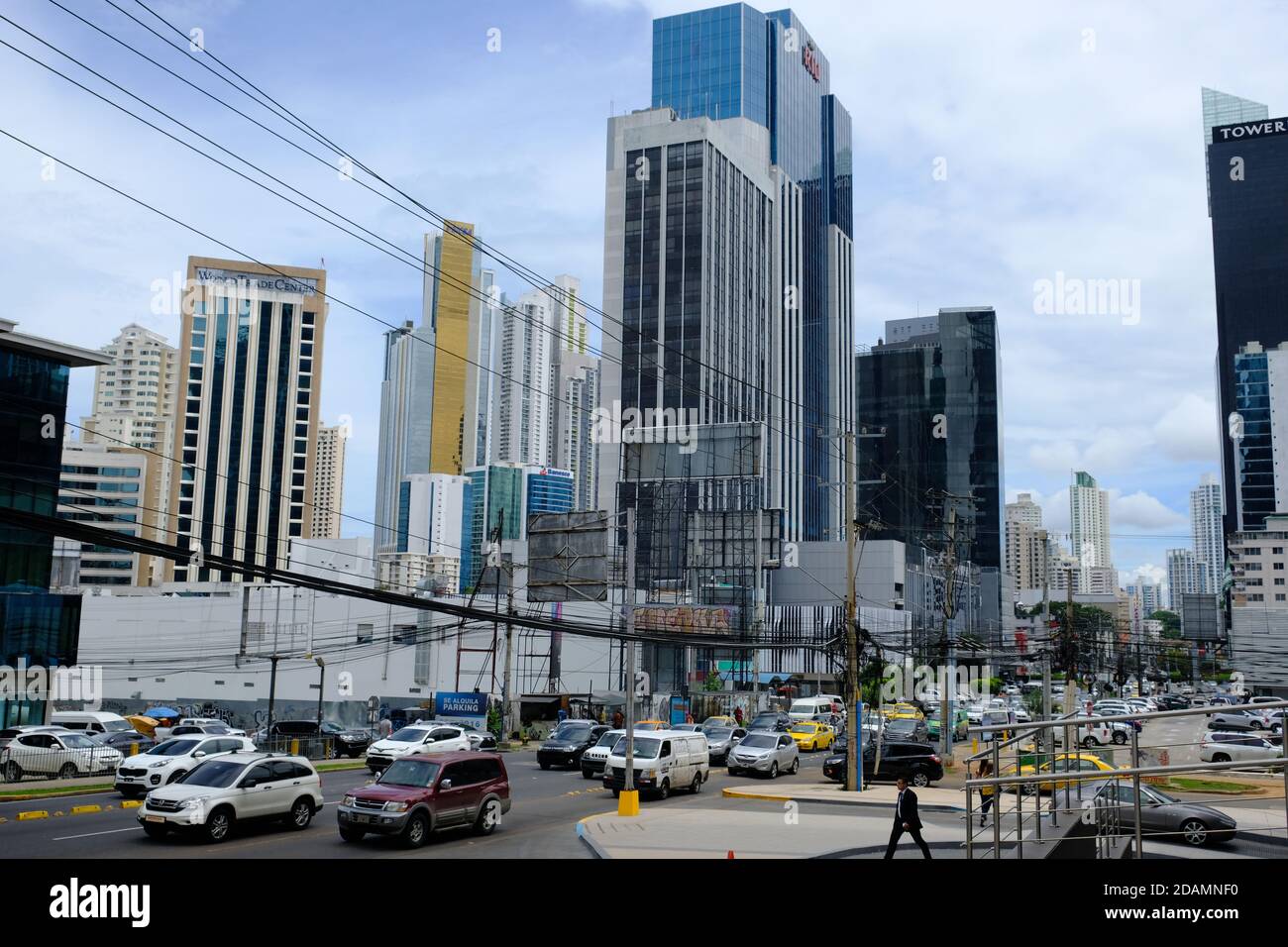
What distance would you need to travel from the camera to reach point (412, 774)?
2080 centimetres

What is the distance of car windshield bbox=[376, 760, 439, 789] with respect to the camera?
20.5 meters

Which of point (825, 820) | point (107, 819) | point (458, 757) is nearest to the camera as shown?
point (458, 757)

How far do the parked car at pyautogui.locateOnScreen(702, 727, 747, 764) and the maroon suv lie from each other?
64.3 ft

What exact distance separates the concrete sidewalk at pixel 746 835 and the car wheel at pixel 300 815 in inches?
218

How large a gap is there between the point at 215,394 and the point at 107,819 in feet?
489

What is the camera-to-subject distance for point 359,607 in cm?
7612

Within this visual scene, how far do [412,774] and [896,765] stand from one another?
21557 millimetres

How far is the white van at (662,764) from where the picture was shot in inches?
1161

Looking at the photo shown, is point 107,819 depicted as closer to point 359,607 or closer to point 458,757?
point 458,757

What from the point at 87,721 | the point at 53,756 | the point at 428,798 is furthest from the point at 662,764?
the point at 87,721

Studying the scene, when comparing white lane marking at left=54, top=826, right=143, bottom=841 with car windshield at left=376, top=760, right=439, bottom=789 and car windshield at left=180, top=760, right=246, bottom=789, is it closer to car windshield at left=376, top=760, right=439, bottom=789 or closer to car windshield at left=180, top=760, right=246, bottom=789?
car windshield at left=180, top=760, right=246, bottom=789

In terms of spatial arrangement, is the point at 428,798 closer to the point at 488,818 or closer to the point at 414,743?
the point at 488,818
